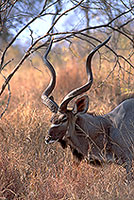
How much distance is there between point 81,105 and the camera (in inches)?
148

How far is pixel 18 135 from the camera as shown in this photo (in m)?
4.64

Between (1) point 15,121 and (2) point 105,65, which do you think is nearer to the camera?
(1) point 15,121

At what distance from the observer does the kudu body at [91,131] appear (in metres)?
3.60

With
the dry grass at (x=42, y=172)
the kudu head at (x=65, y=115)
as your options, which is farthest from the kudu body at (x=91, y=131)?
the dry grass at (x=42, y=172)

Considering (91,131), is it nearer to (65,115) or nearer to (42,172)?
(65,115)

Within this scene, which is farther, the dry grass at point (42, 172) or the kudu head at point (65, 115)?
the kudu head at point (65, 115)

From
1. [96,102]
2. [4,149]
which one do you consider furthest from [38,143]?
[96,102]

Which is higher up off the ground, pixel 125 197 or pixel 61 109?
pixel 61 109

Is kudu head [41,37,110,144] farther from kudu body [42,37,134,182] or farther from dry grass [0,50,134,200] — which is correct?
dry grass [0,50,134,200]

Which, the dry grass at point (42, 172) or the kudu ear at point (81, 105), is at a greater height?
the kudu ear at point (81, 105)

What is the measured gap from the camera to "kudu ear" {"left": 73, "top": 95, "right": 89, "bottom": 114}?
3.68 metres

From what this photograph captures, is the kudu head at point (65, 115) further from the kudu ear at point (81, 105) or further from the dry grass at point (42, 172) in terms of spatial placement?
the dry grass at point (42, 172)

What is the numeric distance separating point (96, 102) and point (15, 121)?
207cm

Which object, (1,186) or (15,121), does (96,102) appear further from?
(1,186)
